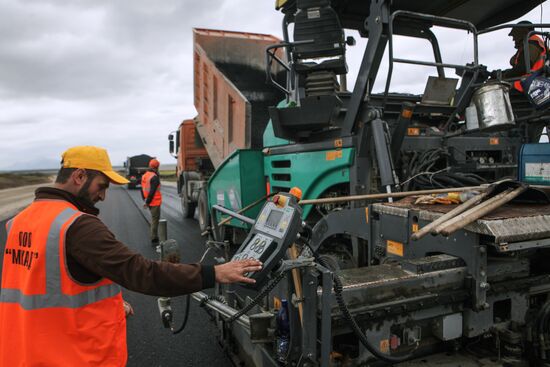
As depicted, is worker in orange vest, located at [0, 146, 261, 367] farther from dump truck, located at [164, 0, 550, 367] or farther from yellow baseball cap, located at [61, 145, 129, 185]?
dump truck, located at [164, 0, 550, 367]

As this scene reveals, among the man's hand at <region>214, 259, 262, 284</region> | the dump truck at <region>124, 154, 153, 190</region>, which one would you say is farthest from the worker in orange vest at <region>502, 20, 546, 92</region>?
the dump truck at <region>124, 154, 153, 190</region>

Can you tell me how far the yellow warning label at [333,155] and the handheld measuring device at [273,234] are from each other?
166cm

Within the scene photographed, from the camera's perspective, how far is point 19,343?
5.44 ft

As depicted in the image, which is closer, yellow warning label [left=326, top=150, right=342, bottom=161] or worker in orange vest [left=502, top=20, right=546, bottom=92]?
yellow warning label [left=326, top=150, right=342, bottom=161]

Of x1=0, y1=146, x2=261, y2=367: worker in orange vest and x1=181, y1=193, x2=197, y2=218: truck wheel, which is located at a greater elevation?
x1=0, y1=146, x2=261, y2=367: worker in orange vest

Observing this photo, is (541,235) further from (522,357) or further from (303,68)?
(303,68)

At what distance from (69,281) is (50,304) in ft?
0.36

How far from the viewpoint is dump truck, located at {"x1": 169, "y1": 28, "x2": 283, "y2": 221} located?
6.41 meters

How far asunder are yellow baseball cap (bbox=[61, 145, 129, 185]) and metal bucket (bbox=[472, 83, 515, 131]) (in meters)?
2.98

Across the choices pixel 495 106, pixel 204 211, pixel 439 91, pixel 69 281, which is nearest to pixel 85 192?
pixel 69 281

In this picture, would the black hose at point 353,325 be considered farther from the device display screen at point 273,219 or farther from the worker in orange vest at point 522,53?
the worker in orange vest at point 522,53

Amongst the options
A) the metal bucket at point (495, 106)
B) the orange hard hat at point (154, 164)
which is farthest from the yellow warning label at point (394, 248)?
the orange hard hat at point (154, 164)

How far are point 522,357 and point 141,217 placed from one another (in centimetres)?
1045

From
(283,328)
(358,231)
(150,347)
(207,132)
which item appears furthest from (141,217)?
(283,328)
